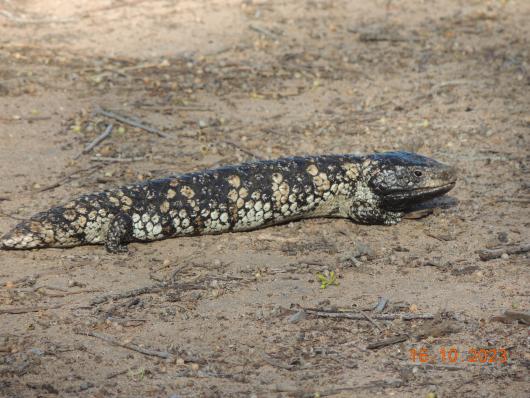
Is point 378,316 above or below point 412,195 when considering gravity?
below

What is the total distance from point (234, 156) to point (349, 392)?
15.9ft

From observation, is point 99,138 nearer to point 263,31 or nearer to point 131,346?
point 263,31

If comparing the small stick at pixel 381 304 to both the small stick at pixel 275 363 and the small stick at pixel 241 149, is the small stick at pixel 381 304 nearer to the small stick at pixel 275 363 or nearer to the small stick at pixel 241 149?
the small stick at pixel 275 363

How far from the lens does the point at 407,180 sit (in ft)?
28.5

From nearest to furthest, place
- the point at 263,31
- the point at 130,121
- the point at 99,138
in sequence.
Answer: the point at 99,138 → the point at 130,121 → the point at 263,31

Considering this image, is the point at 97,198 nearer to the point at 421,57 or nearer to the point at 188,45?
the point at 188,45

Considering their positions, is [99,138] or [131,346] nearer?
[131,346]

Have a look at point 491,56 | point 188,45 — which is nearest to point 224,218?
point 188,45

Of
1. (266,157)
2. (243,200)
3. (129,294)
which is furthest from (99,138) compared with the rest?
(129,294)

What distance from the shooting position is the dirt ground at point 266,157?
611 cm

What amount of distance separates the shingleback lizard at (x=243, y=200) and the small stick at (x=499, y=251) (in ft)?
3.41

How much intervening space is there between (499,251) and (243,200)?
2.41 meters

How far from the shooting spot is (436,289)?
23.6ft
